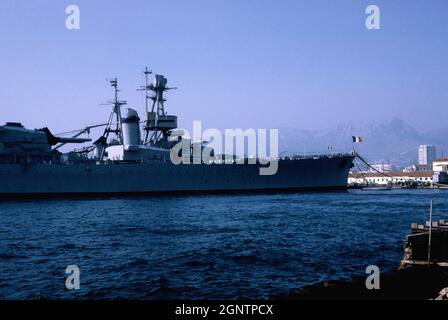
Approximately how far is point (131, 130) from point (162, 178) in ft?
33.0

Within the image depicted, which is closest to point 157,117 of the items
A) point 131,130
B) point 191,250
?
point 131,130

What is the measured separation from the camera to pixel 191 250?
60.1 feet

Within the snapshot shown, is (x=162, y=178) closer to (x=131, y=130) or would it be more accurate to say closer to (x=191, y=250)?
(x=131, y=130)

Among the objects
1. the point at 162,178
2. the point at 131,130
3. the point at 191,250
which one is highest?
the point at 131,130

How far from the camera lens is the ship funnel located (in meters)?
55.2

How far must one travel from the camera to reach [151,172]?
48844 mm

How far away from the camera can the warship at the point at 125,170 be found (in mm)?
45969

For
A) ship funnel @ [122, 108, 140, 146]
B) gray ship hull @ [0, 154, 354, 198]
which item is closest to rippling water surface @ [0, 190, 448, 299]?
gray ship hull @ [0, 154, 354, 198]

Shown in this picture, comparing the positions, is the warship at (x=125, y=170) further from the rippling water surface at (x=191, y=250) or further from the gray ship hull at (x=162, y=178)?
the rippling water surface at (x=191, y=250)

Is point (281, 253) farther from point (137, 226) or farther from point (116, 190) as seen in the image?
point (116, 190)
